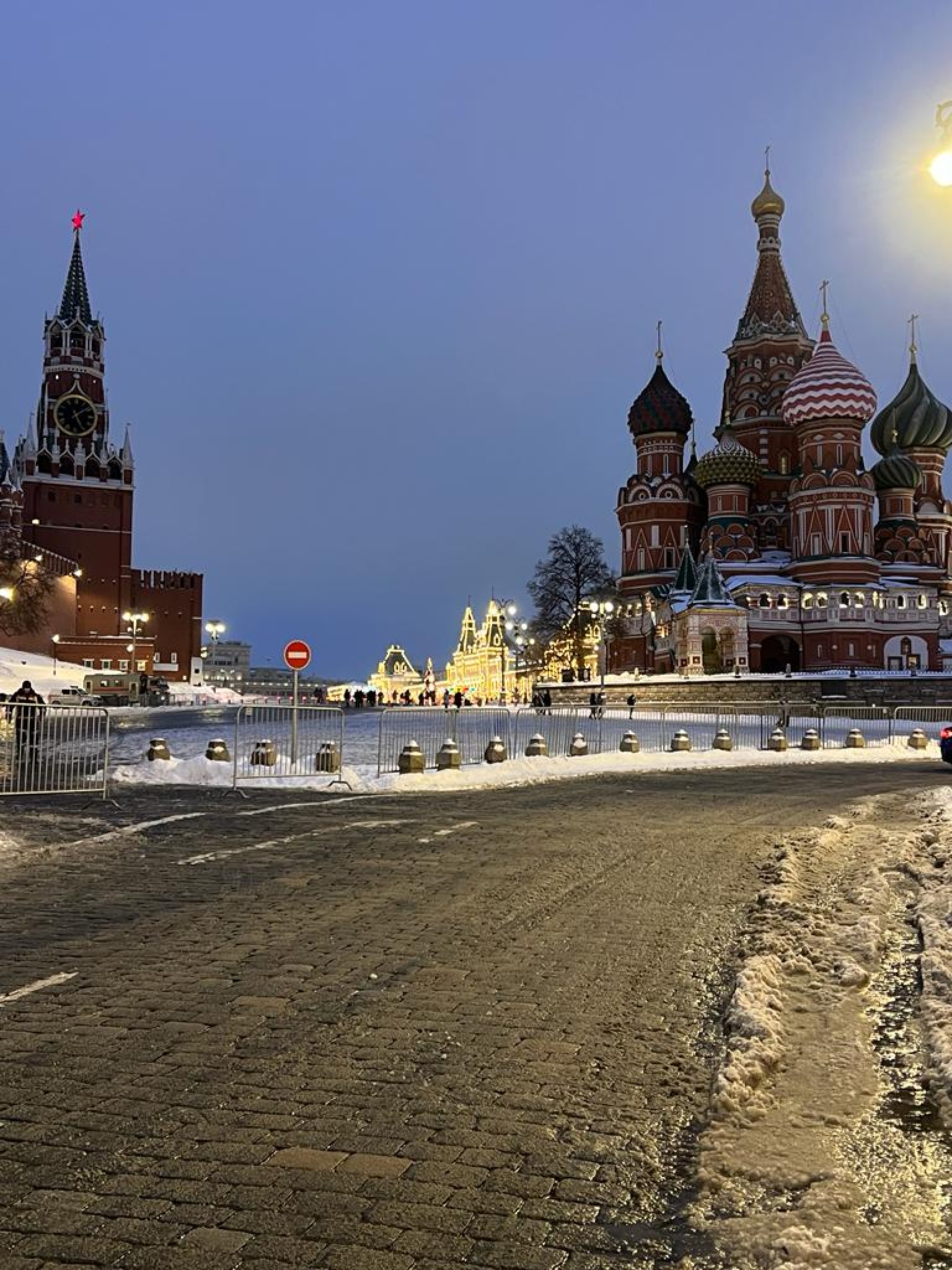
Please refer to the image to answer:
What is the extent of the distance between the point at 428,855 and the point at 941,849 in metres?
4.73

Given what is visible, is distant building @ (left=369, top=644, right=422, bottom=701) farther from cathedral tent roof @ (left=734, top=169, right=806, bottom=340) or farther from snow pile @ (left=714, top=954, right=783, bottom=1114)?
snow pile @ (left=714, top=954, right=783, bottom=1114)

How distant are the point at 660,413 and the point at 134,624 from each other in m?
49.1

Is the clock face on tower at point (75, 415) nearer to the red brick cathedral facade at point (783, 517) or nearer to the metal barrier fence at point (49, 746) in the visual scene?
the red brick cathedral facade at point (783, 517)

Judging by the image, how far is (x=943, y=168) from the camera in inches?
333

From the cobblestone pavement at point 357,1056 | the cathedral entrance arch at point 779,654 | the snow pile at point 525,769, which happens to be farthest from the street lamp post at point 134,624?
the cobblestone pavement at point 357,1056

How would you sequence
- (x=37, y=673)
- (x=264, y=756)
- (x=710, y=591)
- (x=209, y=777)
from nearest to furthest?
(x=209, y=777)
(x=264, y=756)
(x=710, y=591)
(x=37, y=673)

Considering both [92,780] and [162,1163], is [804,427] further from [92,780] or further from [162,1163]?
[162,1163]

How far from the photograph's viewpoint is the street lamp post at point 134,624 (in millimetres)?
90688

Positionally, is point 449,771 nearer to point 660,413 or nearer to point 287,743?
point 287,743

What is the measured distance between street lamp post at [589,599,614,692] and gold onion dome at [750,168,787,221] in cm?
3523

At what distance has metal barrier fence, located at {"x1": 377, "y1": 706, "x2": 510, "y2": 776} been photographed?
74.4 ft

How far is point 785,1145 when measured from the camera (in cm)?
361

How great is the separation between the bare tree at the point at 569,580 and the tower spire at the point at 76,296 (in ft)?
198

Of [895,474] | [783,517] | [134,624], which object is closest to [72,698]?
[134,624]
